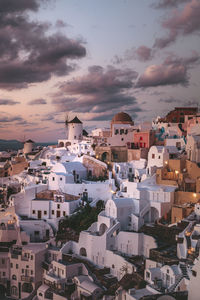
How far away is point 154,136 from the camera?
37500 millimetres

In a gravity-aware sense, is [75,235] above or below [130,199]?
below

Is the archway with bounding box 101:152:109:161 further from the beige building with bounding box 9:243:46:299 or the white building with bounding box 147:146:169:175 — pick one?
the beige building with bounding box 9:243:46:299

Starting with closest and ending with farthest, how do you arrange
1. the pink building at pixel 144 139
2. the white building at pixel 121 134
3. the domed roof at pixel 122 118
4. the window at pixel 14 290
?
the window at pixel 14 290
the pink building at pixel 144 139
the white building at pixel 121 134
the domed roof at pixel 122 118

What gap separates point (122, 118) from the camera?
46.3 m

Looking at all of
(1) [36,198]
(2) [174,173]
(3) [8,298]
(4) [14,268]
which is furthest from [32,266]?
(2) [174,173]

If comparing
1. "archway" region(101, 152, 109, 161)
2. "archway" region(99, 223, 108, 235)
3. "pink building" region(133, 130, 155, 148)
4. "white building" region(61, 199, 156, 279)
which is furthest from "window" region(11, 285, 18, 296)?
"pink building" region(133, 130, 155, 148)

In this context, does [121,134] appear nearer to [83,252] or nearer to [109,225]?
[109,225]

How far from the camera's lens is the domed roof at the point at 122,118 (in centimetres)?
4609

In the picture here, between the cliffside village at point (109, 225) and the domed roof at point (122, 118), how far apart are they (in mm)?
7933

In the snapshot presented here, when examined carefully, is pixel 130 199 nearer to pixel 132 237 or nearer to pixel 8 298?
pixel 132 237

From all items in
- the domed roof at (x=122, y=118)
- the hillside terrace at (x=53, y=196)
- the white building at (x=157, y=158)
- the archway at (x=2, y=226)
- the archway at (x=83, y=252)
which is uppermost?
the domed roof at (x=122, y=118)

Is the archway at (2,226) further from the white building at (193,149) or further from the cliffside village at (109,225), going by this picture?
the white building at (193,149)

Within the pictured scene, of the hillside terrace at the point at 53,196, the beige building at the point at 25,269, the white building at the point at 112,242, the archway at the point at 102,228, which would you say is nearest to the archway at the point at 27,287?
the beige building at the point at 25,269

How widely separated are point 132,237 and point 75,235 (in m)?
5.53
